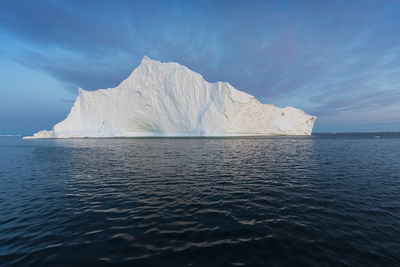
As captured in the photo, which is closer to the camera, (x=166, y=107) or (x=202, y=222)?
(x=202, y=222)

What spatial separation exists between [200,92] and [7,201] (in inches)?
2086

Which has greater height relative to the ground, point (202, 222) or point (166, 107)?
point (166, 107)

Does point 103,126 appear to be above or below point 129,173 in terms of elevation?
above

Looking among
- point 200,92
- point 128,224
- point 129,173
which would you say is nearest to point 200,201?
point 128,224

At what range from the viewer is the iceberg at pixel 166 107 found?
54562 millimetres

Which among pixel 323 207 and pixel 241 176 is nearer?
pixel 323 207

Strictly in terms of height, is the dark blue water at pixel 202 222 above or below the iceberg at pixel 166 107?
below

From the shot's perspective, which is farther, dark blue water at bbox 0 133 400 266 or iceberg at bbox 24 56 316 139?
iceberg at bbox 24 56 316 139

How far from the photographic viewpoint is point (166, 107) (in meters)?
55.8

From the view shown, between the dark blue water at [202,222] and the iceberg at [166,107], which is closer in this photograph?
the dark blue water at [202,222]

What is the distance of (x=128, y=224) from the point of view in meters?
5.39

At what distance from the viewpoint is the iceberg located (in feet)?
179

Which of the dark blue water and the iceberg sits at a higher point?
the iceberg

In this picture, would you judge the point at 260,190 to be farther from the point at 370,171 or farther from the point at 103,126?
the point at 103,126
